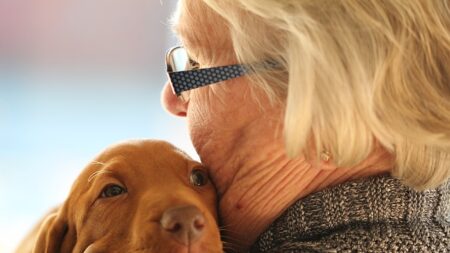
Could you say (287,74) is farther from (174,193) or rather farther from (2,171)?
(2,171)

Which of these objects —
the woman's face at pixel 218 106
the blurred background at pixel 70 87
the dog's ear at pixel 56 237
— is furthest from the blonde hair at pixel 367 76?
the blurred background at pixel 70 87

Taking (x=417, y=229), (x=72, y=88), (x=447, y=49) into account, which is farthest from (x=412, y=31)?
(x=72, y=88)

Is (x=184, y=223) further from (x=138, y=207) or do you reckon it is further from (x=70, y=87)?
(x=70, y=87)

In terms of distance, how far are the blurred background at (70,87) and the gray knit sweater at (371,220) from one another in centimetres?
100

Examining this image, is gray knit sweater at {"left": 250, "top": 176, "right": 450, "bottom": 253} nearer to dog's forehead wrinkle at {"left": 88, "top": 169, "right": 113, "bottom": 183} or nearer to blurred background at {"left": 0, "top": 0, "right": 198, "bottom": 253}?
dog's forehead wrinkle at {"left": 88, "top": 169, "right": 113, "bottom": 183}

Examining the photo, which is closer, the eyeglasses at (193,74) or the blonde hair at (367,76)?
the blonde hair at (367,76)

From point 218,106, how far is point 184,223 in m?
0.26

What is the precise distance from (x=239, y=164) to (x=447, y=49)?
386 millimetres

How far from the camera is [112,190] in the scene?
1.11m

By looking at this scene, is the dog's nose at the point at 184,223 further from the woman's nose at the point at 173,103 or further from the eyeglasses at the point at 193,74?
the woman's nose at the point at 173,103

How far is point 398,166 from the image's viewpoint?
1044 mm

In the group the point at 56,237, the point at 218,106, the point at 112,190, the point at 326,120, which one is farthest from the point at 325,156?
the point at 56,237

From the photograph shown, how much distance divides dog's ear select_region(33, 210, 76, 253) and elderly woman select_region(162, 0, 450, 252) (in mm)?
263

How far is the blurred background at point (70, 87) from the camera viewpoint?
2096 millimetres
